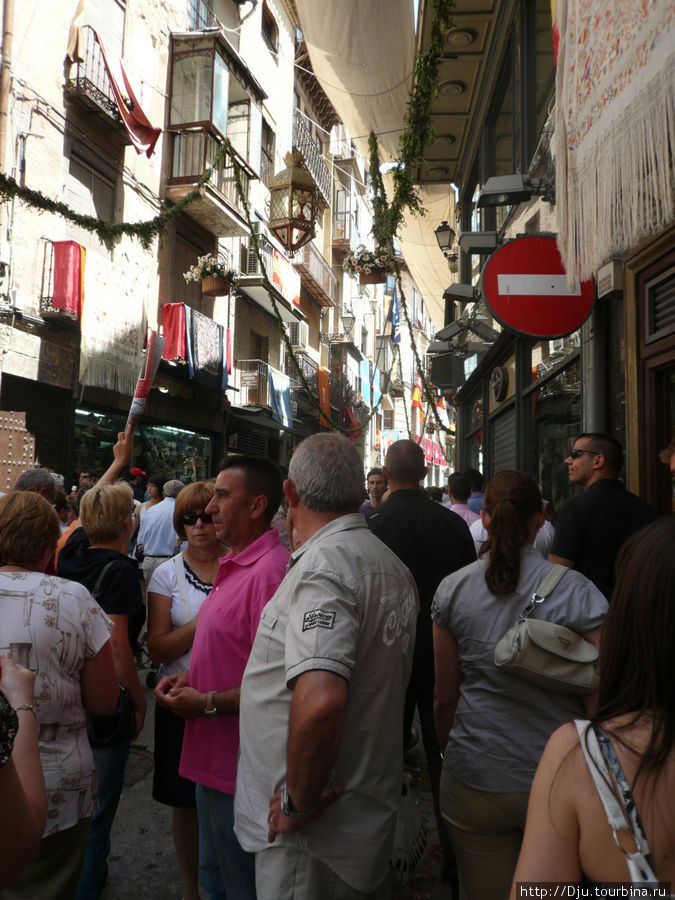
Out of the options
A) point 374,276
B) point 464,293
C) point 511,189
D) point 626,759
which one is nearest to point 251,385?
point 374,276

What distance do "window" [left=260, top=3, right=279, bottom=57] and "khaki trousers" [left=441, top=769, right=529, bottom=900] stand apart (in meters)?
23.8

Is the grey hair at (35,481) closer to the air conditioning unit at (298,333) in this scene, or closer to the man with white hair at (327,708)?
the man with white hair at (327,708)

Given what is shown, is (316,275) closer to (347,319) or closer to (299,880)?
(347,319)

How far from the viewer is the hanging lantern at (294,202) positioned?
10.4m

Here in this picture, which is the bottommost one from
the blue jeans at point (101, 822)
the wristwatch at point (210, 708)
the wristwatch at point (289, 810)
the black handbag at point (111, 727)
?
the blue jeans at point (101, 822)

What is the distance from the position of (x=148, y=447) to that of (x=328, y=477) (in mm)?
14544

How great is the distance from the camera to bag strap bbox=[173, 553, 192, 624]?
307cm

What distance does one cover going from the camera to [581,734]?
1.11 m

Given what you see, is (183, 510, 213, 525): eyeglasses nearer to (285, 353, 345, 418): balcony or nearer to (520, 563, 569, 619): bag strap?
(520, 563, 569, 619): bag strap

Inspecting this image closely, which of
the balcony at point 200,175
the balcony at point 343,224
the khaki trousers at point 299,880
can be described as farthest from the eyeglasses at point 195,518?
the balcony at point 343,224

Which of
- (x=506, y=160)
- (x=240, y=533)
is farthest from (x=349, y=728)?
(x=506, y=160)

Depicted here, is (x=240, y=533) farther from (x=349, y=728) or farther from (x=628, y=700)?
(x=628, y=700)

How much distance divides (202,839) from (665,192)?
3.03m

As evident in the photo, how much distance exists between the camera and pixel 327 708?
1.66m
